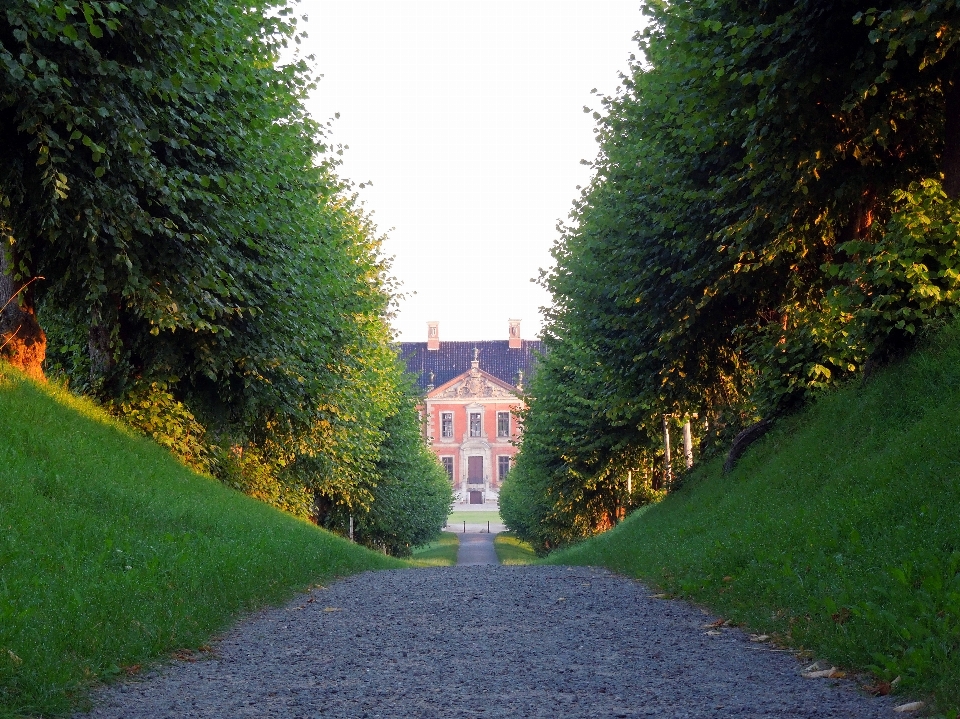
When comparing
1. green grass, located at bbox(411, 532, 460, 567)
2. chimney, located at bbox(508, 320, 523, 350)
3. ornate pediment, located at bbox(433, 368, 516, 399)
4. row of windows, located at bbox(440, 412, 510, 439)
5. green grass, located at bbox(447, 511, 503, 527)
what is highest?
chimney, located at bbox(508, 320, 523, 350)

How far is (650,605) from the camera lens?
11062 millimetres

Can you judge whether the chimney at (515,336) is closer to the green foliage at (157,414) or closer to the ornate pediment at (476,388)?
the ornate pediment at (476,388)

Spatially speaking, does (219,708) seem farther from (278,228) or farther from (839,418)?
(278,228)

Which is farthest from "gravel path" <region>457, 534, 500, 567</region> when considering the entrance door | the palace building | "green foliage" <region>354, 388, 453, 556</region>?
the entrance door

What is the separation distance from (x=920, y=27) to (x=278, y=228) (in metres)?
11.7

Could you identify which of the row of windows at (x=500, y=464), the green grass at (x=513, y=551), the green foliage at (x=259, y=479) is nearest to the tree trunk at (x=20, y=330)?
the green foliage at (x=259, y=479)

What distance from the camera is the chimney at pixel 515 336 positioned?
391 ft

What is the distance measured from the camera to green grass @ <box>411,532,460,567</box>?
4873 cm

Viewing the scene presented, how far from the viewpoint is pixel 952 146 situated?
44.1ft

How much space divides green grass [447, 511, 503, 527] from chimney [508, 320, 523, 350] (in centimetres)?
1895

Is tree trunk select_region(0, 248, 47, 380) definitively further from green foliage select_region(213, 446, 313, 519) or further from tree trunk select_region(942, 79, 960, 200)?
tree trunk select_region(942, 79, 960, 200)

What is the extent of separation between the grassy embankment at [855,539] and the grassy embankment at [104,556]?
15.7 feet

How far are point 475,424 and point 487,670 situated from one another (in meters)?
105

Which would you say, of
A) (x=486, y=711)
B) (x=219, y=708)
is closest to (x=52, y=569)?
(x=219, y=708)
